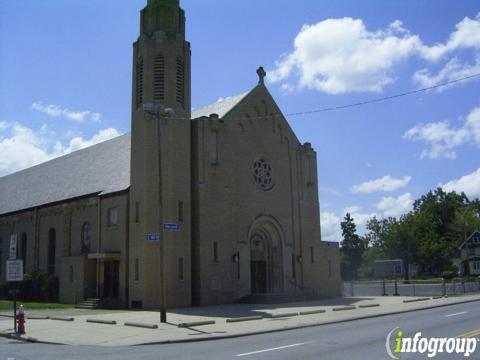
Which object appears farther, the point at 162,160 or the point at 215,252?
the point at 215,252

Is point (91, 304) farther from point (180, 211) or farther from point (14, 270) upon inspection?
point (14, 270)

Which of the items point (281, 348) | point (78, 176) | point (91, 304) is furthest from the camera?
point (78, 176)

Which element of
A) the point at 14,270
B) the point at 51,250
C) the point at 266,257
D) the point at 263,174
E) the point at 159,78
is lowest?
the point at 14,270

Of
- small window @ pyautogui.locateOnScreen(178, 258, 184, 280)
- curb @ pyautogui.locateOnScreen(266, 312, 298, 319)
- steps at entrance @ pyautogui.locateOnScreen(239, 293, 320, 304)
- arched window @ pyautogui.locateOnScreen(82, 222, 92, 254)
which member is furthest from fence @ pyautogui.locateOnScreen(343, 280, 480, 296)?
arched window @ pyautogui.locateOnScreen(82, 222, 92, 254)

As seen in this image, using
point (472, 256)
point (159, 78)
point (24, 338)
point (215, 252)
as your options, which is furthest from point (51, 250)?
point (472, 256)

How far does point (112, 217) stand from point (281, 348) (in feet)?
79.3

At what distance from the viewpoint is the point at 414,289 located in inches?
1759

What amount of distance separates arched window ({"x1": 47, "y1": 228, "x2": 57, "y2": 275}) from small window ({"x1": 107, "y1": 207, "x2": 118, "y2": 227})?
319 inches

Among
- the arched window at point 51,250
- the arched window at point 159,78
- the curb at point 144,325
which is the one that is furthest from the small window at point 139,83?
the curb at point 144,325

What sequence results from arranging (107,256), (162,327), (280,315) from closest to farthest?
(162,327) → (280,315) → (107,256)

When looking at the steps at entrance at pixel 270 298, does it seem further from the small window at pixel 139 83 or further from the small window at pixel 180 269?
the small window at pixel 139 83

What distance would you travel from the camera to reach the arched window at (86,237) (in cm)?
3862

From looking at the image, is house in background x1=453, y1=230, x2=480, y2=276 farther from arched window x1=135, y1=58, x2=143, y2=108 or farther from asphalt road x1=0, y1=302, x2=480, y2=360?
asphalt road x1=0, y1=302, x2=480, y2=360

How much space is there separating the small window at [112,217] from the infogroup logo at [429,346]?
24.1m
